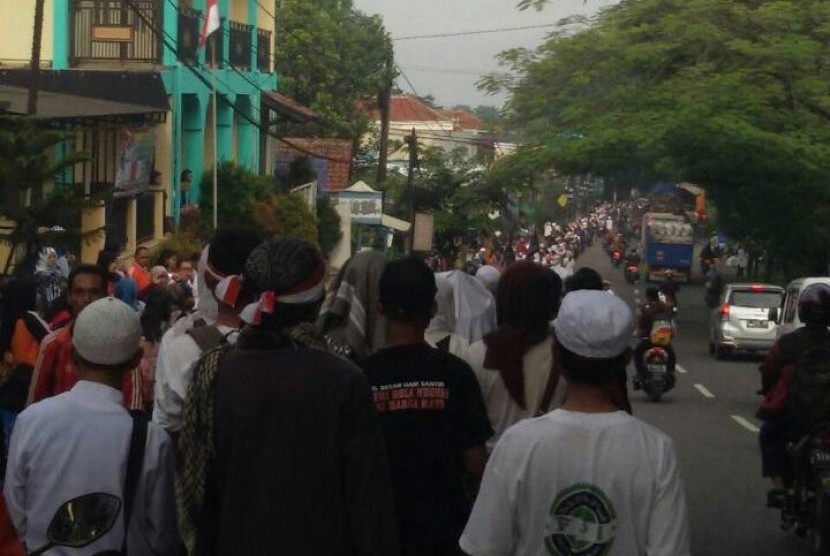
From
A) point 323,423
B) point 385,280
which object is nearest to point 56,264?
point 385,280

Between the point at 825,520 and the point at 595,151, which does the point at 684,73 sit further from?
the point at 825,520

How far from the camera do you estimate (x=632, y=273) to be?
6444 centimetres

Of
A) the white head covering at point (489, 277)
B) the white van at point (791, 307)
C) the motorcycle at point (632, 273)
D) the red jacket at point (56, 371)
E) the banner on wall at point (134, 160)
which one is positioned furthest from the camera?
the motorcycle at point (632, 273)

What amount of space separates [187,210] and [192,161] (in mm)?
6442

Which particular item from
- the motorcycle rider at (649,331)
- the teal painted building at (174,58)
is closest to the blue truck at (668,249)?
the teal painted building at (174,58)

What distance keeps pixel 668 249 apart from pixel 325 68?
15.1 metres

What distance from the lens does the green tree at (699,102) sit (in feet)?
104

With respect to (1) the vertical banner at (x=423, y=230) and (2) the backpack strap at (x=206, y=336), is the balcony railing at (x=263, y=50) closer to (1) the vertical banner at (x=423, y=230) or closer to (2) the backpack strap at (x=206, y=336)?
(1) the vertical banner at (x=423, y=230)

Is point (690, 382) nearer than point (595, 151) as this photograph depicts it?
Yes

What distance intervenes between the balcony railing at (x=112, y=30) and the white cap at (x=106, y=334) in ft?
83.7

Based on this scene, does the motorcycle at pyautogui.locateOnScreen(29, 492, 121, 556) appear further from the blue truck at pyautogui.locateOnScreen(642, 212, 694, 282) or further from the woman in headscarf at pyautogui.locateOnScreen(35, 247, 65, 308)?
the blue truck at pyautogui.locateOnScreen(642, 212, 694, 282)

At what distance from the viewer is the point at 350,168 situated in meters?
55.8

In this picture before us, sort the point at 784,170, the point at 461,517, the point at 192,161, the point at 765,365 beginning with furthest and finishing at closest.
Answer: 1. the point at 192,161
2. the point at 784,170
3. the point at 765,365
4. the point at 461,517

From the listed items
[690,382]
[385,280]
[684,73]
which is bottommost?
[690,382]
